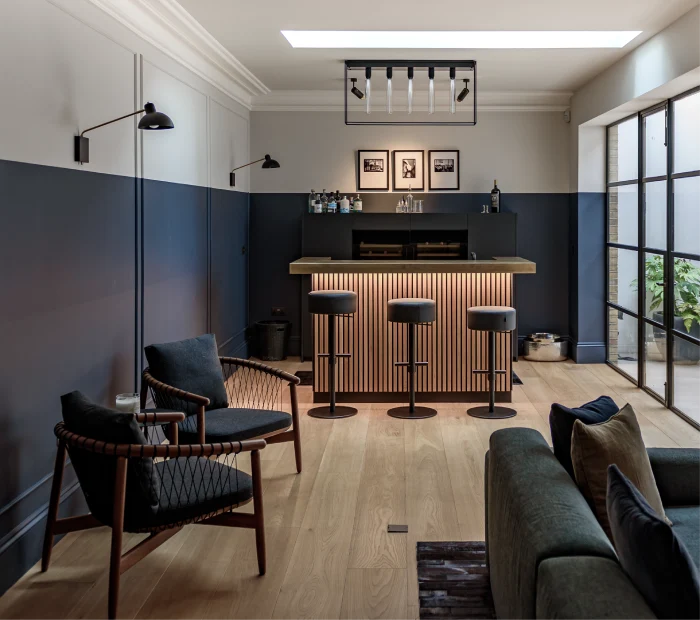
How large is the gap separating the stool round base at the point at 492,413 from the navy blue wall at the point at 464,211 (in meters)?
2.63

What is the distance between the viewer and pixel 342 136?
352 inches

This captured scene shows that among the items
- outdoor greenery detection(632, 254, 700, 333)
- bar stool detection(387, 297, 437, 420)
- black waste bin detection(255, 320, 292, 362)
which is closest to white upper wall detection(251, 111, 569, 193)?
black waste bin detection(255, 320, 292, 362)

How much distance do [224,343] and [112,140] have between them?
134 inches

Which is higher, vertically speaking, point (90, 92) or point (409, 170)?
point (409, 170)

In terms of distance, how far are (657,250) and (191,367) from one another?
4124mm

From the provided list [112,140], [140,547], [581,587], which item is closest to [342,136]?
[112,140]

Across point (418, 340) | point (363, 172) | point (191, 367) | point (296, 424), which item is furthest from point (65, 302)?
point (363, 172)

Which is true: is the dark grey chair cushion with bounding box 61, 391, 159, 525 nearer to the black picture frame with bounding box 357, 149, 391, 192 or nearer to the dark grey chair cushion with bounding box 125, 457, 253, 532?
the dark grey chair cushion with bounding box 125, 457, 253, 532

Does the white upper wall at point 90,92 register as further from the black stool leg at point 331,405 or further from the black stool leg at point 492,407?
the black stool leg at point 492,407

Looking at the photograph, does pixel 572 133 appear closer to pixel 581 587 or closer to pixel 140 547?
pixel 140 547

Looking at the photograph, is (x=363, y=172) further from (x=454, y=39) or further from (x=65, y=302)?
(x=65, y=302)

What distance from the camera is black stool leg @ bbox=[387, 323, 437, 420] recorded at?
250 inches

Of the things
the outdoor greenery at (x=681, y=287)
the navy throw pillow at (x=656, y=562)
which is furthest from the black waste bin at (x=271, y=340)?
the navy throw pillow at (x=656, y=562)

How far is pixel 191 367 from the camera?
4.64 meters
